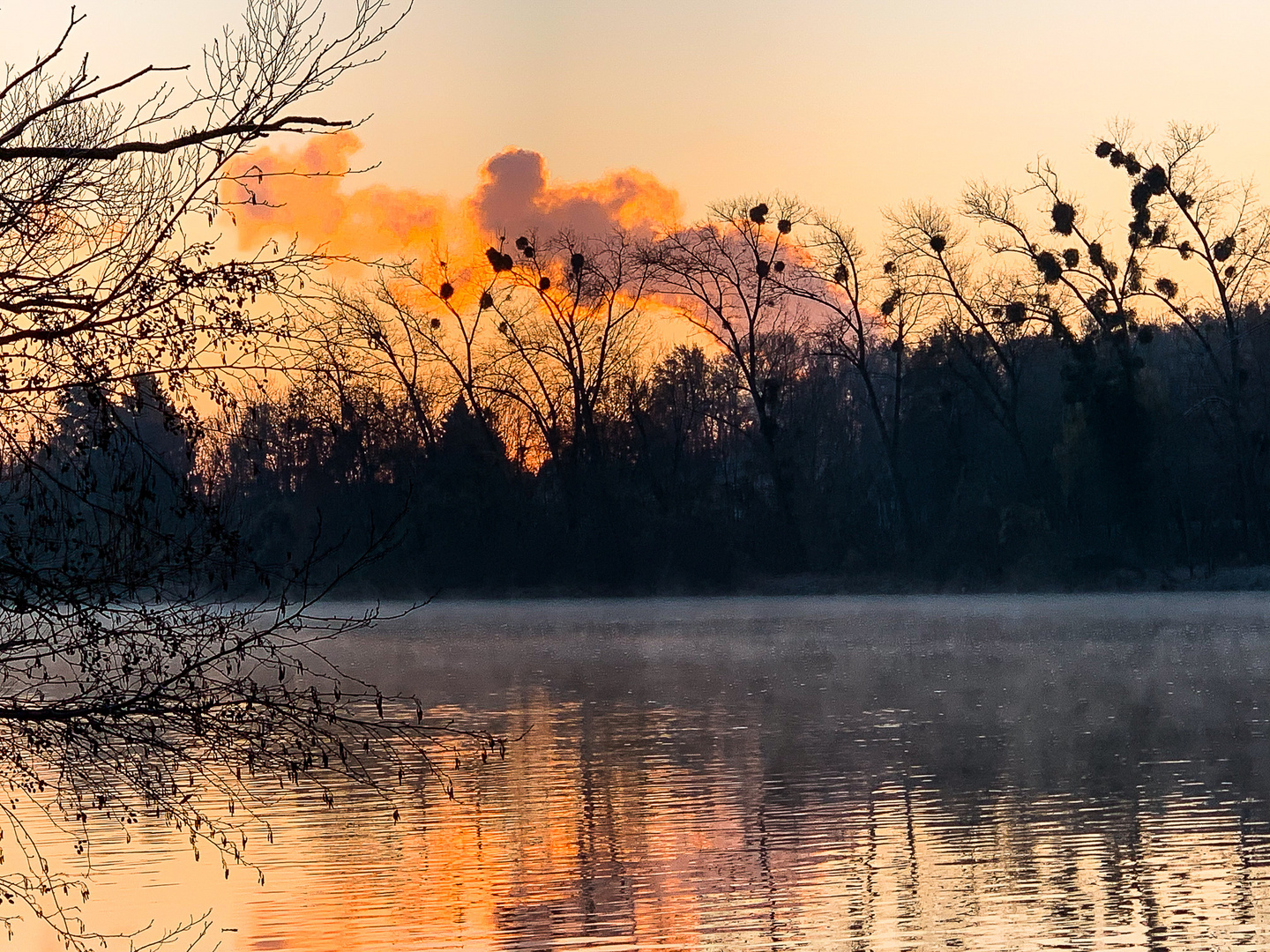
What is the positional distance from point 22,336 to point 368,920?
593 centimetres

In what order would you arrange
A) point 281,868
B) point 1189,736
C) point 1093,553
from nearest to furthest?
point 281,868
point 1189,736
point 1093,553

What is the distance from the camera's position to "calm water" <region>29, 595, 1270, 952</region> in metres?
11.9

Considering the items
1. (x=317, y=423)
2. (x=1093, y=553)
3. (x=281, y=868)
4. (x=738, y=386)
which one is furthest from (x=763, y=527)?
(x=317, y=423)

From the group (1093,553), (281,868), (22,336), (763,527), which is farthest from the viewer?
(763,527)

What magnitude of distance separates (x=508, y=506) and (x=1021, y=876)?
6205 centimetres

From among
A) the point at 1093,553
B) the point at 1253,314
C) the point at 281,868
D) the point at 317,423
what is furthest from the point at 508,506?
the point at 317,423

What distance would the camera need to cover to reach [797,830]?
610 inches

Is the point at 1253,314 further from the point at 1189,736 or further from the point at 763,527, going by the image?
the point at 1189,736

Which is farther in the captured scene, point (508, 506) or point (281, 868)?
point (508, 506)

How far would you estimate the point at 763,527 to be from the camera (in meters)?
74.2

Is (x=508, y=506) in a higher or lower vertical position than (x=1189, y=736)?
A: higher

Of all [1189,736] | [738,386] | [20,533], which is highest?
[738,386]

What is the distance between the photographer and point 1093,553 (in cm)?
6769

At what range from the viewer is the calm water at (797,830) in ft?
39.0
